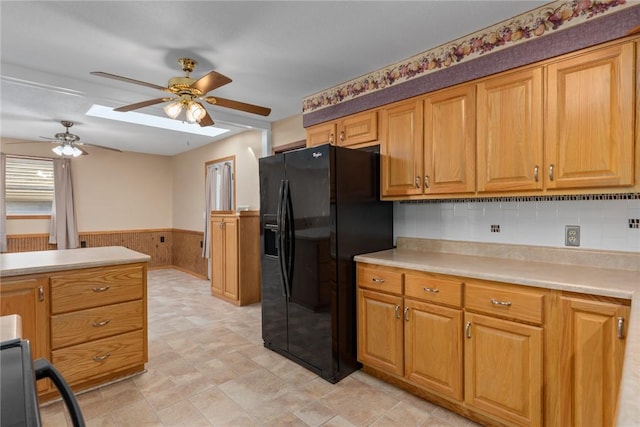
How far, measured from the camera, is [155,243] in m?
6.81

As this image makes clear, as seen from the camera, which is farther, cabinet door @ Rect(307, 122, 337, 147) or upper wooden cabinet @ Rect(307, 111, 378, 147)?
cabinet door @ Rect(307, 122, 337, 147)

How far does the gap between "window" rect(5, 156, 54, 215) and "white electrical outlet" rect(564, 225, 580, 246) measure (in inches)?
280

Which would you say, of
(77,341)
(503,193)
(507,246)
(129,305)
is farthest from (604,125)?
(77,341)

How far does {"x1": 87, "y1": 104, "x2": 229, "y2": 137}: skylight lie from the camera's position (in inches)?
157

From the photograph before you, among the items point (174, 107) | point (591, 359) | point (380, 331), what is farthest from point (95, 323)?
point (591, 359)

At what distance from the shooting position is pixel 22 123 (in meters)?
4.32

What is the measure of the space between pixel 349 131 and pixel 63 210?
5.40 meters

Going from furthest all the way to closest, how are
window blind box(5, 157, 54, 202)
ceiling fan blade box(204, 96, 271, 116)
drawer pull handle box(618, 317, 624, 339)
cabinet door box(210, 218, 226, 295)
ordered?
window blind box(5, 157, 54, 202) < cabinet door box(210, 218, 226, 295) < ceiling fan blade box(204, 96, 271, 116) < drawer pull handle box(618, 317, 624, 339)

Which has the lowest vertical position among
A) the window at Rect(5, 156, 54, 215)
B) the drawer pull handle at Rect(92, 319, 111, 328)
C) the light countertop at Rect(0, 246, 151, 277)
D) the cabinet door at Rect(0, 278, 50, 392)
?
the drawer pull handle at Rect(92, 319, 111, 328)

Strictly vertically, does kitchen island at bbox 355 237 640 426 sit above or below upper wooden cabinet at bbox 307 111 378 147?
below

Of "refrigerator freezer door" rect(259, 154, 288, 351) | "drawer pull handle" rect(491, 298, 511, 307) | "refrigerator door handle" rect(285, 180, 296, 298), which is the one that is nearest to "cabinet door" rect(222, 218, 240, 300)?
"refrigerator freezer door" rect(259, 154, 288, 351)

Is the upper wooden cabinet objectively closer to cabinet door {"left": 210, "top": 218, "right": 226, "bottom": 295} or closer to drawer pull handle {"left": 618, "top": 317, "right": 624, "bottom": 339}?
drawer pull handle {"left": 618, "top": 317, "right": 624, "bottom": 339}

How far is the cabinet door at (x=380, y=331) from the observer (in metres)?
2.30

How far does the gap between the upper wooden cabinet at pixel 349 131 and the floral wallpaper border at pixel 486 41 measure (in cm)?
22
